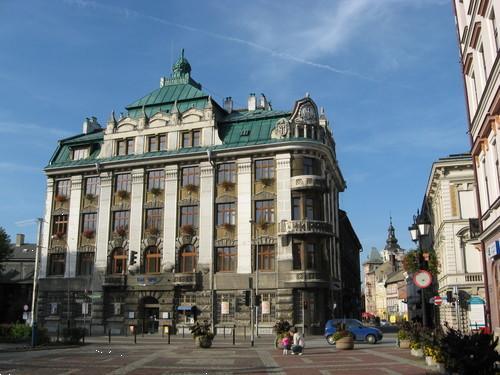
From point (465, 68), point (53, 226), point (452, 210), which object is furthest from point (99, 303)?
point (465, 68)

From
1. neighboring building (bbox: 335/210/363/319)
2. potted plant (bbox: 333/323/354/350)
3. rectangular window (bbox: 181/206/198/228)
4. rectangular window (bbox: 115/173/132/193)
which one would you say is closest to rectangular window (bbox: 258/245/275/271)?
rectangular window (bbox: 181/206/198/228)

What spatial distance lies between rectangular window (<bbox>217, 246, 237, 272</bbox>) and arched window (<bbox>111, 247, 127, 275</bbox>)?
9705 millimetres

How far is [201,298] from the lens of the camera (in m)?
47.0

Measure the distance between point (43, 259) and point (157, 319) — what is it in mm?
14435

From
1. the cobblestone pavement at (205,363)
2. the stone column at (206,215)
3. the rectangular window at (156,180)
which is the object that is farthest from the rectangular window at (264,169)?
the cobblestone pavement at (205,363)

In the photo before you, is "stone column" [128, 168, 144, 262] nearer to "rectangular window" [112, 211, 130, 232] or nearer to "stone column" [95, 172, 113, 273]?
"rectangular window" [112, 211, 130, 232]

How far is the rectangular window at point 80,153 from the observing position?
55.5m

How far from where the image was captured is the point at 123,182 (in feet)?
173

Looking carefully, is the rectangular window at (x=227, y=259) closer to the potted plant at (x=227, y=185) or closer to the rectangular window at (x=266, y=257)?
the rectangular window at (x=266, y=257)

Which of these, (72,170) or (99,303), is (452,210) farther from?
(72,170)

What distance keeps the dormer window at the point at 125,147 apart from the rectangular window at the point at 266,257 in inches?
684

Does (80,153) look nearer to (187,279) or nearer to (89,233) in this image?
(89,233)

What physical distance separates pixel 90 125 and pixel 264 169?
24.6m

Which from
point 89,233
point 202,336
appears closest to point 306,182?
point 202,336
